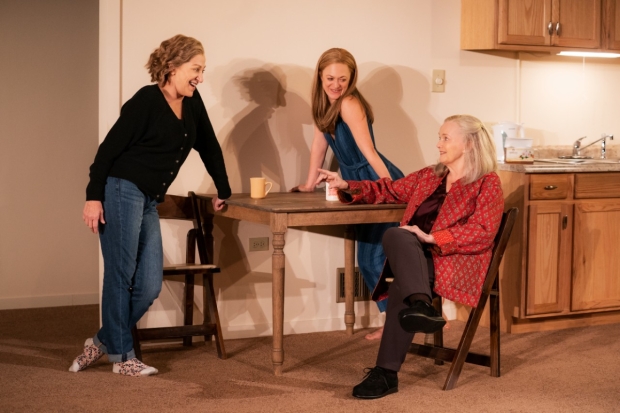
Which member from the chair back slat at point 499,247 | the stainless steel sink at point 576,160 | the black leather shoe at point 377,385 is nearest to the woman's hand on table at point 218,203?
the black leather shoe at point 377,385

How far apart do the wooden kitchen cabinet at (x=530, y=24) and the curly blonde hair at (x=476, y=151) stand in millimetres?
1209

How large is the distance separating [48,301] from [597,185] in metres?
3.15

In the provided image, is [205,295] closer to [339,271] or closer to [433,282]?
[339,271]

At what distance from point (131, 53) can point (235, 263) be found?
3.73 ft

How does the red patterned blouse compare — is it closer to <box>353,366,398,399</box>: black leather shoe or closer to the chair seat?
<box>353,366,398,399</box>: black leather shoe

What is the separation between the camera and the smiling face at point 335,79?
160 inches

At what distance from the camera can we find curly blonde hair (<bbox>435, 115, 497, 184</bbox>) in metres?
3.48

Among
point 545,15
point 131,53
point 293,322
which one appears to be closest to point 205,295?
point 293,322

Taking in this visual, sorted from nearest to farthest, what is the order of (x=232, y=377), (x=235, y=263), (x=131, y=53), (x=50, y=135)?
(x=232, y=377) → (x=131, y=53) → (x=235, y=263) → (x=50, y=135)

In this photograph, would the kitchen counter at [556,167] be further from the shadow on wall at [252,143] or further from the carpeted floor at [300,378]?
the shadow on wall at [252,143]

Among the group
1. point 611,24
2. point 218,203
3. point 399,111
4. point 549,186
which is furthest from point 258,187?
point 611,24

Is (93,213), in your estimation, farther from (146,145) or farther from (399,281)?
(399,281)

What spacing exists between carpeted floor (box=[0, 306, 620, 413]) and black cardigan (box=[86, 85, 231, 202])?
767 millimetres

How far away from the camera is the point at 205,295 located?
4.13 meters
